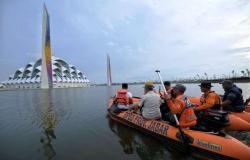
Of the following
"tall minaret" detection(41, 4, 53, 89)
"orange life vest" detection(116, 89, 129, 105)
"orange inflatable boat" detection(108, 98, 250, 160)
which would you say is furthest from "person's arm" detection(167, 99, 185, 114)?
"tall minaret" detection(41, 4, 53, 89)

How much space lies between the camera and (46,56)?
4694 cm

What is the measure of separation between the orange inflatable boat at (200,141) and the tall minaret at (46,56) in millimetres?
45324

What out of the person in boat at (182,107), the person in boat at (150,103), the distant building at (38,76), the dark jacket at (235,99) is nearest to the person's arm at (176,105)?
the person in boat at (182,107)

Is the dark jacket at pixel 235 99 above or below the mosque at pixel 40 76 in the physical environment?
below

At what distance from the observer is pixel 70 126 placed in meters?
7.95

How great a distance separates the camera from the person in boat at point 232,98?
6520 mm

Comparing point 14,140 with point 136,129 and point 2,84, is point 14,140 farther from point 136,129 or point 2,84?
point 2,84

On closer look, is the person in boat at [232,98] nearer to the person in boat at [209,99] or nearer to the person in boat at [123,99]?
the person in boat at [209,99]

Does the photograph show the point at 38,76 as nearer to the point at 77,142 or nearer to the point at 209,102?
the point at 77,142

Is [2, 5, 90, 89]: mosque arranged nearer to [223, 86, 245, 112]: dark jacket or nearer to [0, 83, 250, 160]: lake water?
[0, 83, 250, 160]: lake water

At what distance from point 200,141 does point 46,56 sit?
48727 millimetres

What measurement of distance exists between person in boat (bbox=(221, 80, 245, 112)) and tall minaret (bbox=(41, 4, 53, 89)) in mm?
46205

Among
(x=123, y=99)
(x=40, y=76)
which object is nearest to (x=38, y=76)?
(x=40, y=76)

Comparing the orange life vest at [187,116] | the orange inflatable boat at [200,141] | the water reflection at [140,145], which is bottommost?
the water reflection at [140,145]
